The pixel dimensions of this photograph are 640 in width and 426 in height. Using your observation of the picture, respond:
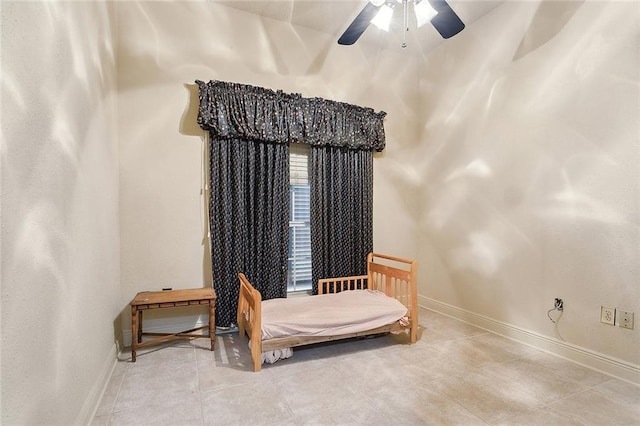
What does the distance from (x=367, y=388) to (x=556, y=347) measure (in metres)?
1.65

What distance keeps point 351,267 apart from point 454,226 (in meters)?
1.23

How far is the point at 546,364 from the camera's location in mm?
2363

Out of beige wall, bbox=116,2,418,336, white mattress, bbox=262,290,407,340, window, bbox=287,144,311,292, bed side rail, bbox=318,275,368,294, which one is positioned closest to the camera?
white mattress, bbox=262,290,407,340

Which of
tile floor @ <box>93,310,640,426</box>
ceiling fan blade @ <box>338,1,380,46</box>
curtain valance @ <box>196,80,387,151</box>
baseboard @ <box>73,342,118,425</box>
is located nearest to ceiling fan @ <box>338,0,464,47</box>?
ceiling fan blade @ <box>338,1,380,46</box>

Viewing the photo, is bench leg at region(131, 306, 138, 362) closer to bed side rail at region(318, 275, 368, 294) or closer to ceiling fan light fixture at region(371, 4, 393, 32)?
bed side rail at region(318, 275, 368, 294)

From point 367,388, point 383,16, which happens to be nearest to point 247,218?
point 367,388

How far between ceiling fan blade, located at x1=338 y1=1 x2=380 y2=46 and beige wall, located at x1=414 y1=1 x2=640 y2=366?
152 centimetres

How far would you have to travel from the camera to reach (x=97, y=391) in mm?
A: 1870

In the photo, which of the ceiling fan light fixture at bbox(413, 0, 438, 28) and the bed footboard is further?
the bed footboard

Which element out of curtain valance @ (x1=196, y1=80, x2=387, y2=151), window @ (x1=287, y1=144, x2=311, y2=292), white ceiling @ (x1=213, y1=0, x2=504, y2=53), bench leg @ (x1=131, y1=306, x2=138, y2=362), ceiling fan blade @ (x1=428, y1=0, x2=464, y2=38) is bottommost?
bench leg @ (x1=131, y1=306, x2=138, y2=362)

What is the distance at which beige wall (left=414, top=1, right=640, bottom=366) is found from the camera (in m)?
2.16

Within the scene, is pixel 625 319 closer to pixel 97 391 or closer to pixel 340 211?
pixel 340 211

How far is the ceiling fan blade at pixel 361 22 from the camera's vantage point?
7.08 feet

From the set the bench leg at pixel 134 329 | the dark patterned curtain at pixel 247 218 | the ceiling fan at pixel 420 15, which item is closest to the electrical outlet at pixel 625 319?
the ceiling fan at pixel 420 15
